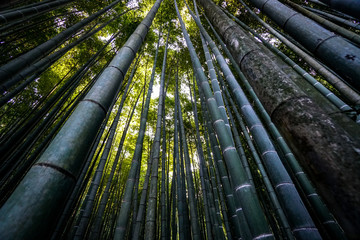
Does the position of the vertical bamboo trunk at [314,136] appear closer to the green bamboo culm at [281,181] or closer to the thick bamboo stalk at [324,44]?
the thick bamboo stalk at [324,44]

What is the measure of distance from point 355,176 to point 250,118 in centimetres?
93

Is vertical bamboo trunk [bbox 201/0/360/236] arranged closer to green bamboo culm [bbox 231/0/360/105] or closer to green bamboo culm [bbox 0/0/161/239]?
green bamboo culm [bbox 0/0/161/239]

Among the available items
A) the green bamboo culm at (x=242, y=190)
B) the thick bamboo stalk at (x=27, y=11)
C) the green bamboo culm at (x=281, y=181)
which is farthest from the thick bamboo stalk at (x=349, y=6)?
the thick bamboo stalk at (x=27, y=11)

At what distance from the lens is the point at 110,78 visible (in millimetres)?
1000

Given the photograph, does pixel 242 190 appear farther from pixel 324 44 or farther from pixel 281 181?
pixel 324 44

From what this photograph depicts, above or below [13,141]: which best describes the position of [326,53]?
below

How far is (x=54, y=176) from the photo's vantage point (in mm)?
602

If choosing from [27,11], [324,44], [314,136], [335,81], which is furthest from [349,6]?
[27,11]

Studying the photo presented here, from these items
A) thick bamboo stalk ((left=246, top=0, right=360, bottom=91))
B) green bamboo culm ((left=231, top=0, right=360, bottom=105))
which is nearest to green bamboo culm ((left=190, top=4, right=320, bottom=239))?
thick bamboo stalk ((left=246, top=0, right=360, bottom=91))

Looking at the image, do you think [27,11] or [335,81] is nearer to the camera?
[27,11]

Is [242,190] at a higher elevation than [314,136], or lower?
lower

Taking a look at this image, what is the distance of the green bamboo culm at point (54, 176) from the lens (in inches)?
19.0

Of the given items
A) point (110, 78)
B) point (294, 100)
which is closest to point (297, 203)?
point (294, 100)

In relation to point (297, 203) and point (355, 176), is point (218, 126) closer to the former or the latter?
point (355, 176)
